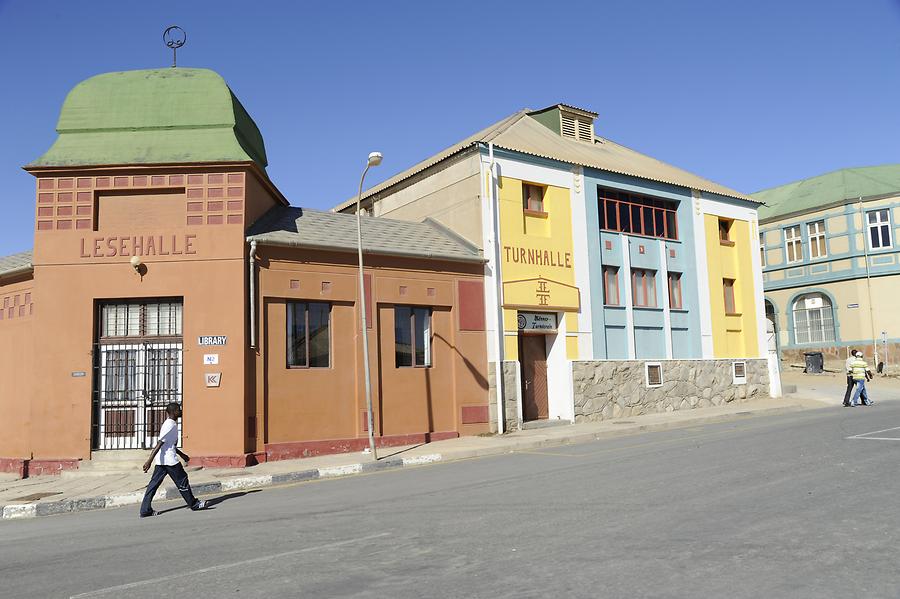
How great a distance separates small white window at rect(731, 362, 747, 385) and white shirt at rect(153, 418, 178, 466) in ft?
70.2

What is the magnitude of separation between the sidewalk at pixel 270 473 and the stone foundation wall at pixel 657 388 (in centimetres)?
146

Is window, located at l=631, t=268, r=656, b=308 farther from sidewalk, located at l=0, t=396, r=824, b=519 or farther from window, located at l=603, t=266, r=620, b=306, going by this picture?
sidewalk, located at l=0, t=396, r=824, b=519

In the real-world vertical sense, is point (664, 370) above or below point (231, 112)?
below

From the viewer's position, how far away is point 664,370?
76.7ft

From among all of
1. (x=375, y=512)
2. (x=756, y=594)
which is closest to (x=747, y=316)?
(x=375, y=512)

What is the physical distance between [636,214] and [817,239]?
Answer: 61.2 feet

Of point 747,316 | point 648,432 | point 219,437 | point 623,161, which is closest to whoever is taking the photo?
point 219,437

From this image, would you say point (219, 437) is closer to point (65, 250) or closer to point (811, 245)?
point (65, 250)

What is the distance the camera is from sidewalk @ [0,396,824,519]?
37.7 ft

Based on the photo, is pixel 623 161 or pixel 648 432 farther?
pixel 623 161

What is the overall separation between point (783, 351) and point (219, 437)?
33086 mm

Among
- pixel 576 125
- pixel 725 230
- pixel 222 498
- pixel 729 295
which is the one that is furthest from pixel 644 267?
pixel 222 498

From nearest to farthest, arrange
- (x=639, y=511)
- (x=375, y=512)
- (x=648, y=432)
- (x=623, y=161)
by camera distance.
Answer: (x=639, y=511), (x=375, y=512), (x=648, y=432), (x=623, y=161)

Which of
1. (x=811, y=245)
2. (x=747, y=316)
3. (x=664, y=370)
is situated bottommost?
(x=664, y=370)
